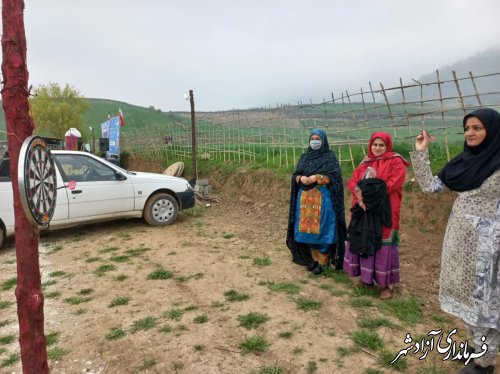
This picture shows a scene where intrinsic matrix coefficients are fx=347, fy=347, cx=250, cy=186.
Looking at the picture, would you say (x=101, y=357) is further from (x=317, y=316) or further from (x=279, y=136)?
(x=279, y=136)

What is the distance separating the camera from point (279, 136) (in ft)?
30.7

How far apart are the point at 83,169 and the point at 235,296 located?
349cm

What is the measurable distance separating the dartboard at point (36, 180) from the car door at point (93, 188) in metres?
3.88

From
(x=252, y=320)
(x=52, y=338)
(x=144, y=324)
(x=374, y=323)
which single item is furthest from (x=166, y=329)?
(x=374, y=323)

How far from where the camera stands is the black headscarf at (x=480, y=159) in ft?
7.12

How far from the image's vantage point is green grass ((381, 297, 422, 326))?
9.83 ft

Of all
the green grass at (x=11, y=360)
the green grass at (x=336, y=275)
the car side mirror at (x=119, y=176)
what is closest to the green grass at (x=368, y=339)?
the green grass at (x=336, y=275)

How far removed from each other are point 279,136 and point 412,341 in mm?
7156

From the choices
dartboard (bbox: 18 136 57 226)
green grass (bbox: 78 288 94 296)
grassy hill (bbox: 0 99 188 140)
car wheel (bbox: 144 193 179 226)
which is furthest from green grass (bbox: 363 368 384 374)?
grassy hill (bbox: 0 99 188 140)

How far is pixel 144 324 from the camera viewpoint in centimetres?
291

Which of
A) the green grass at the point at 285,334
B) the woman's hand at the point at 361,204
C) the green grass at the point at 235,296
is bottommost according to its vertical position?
the green grass at the point at 285,334

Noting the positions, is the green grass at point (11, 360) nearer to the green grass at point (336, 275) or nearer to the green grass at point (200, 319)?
the green grass at point (200, 319)

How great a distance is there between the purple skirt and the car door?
3.92 m

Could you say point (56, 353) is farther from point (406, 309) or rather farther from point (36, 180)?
point (406, 309)
